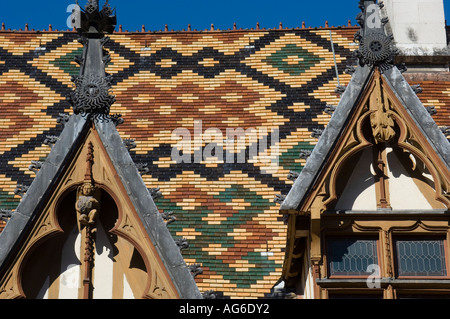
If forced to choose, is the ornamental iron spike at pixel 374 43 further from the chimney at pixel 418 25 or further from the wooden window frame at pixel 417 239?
the chimney at pixel 418 25

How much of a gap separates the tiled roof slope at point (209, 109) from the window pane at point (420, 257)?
5.78 feet

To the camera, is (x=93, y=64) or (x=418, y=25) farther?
(x=418, y=25)

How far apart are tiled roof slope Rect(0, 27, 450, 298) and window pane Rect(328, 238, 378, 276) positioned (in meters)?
1.36

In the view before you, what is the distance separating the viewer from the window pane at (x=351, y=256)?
38.3 ft

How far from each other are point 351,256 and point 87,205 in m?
2.77

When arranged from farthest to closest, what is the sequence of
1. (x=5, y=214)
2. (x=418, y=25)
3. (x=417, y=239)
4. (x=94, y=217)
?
(x=418, y=25) → (x=417, y=239) → (x=94, y=217) → (x=5, y=214)

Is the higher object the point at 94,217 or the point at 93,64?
the point at 93,64

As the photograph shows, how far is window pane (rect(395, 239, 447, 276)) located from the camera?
38.5 ft

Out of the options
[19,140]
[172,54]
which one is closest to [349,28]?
[172,54]

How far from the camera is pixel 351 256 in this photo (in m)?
11.8
